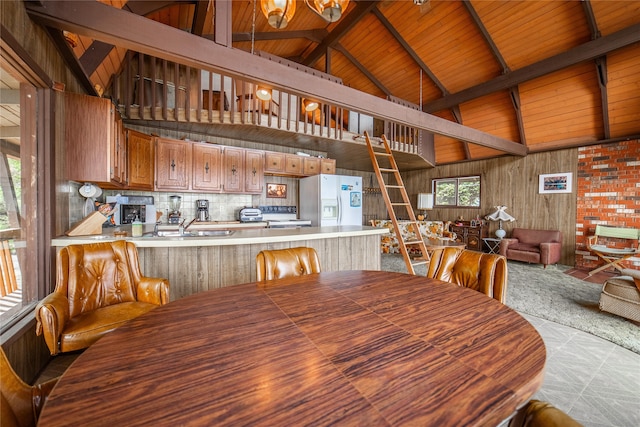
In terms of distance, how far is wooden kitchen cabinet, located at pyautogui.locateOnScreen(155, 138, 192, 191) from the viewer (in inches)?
160

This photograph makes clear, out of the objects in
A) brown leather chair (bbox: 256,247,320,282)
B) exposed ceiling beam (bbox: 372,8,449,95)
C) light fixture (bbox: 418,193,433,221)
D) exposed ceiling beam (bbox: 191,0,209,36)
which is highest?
exposed ceiling beam (bbox: 372,8,449,95)

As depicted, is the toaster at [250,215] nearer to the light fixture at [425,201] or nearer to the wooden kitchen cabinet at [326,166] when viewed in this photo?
the wooden kitchen cabinet at [326,166]

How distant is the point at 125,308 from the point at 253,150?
11.7 ft

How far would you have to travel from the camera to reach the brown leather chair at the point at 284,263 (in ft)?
5.59

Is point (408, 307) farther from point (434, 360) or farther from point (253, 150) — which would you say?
point (253, 150)

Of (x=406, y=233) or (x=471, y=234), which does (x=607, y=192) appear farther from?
(x=406, y=233)

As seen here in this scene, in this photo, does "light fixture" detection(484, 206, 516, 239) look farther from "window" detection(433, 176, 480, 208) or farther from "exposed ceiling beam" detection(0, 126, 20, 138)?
"exposed ceiling beam" detection(0, 126, 20, 138)

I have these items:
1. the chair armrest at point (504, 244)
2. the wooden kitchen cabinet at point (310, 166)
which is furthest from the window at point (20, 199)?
the chair armrest at point (504, 244)

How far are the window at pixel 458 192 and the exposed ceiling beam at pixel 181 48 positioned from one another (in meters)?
4.99

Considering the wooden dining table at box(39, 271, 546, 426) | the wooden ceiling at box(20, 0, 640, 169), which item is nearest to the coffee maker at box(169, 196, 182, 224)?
the wooden ceiling at box(20, 0, 640, 169)

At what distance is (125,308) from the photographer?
1755 mm

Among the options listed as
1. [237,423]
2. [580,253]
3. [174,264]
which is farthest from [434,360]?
[580,253]

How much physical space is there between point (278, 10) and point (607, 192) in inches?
262

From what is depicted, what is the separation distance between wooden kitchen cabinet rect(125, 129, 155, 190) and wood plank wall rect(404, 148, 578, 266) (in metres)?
7.36
